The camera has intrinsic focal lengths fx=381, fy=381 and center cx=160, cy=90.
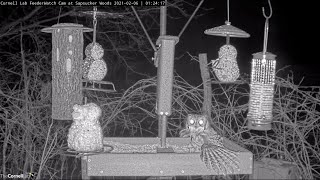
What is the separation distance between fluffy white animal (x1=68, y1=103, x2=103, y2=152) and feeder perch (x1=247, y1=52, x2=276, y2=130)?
65 centimetres

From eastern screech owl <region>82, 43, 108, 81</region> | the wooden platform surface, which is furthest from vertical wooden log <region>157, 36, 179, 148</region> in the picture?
eastern screech owl <region>82, 43, 108, 81</region>

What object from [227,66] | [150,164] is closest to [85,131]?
[150,164]

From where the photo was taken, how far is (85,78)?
1.64 meters

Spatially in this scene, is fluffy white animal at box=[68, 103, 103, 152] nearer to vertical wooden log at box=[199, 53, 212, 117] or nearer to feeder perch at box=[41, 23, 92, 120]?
→ feeder perch at box=[41, 23, 92, 120]

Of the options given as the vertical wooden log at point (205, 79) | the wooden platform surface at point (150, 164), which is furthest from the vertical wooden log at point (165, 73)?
the vertical wooden log at point (205, 79)

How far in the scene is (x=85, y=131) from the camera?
1.41 m

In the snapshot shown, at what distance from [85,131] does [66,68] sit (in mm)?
290

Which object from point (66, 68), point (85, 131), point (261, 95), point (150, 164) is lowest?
point (150, 164)

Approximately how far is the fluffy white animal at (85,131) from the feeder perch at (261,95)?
25.5 inches

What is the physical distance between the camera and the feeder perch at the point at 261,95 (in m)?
1.58

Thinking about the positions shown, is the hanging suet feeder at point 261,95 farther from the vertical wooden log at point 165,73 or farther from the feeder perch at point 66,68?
the feeder perch at point 66,68

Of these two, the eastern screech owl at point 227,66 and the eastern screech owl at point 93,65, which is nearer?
→ the eastern screech owl at point 93,65

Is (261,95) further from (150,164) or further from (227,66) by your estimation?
(150,164)

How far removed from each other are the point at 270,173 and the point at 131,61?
206cm
